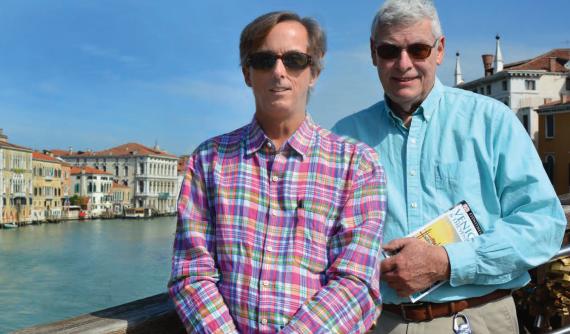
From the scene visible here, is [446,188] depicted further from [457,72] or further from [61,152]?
[61,152]

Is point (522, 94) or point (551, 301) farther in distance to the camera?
point (522, 94)

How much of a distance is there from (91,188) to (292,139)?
66.1m

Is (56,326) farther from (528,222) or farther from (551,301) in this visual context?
(551,301)

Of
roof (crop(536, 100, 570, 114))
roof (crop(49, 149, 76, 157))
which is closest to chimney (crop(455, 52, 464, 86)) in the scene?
roof (crop(536, 100, 570, 114))

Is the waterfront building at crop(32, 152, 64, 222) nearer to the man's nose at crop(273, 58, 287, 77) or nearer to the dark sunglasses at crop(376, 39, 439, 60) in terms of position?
the dark sunglasses at crop(376, 39, 439, 60)

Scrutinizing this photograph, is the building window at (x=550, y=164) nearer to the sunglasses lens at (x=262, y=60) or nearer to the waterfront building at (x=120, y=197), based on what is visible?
the sunglasses lens at (x=262, y=60)

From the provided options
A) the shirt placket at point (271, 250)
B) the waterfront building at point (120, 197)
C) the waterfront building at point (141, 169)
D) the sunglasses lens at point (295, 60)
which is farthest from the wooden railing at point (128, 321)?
the waterfront building at point (141, 169)

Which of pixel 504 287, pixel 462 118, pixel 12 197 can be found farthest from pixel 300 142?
pixel 12 197

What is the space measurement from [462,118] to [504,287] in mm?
445

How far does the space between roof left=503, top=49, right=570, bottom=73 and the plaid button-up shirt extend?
110 feet

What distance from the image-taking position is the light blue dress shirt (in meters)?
1.56

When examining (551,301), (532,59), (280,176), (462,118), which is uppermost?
(532,59)

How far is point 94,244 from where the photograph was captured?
121ft

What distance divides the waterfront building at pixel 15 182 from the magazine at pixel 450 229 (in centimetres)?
4996
